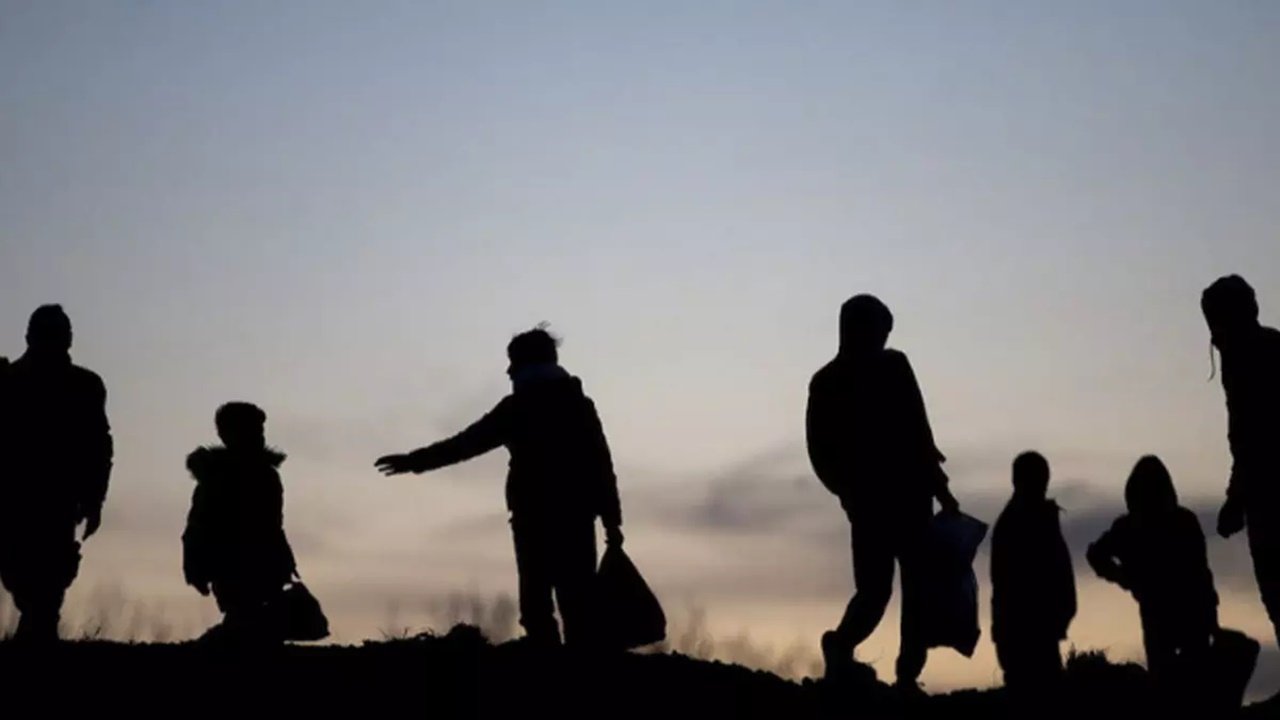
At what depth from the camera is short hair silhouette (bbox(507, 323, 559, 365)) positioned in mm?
12219

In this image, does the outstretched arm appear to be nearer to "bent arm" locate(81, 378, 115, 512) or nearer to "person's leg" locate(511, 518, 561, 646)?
"person's leg" locate(511, 518, 561, 646)

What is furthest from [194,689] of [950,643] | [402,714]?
[950,643]

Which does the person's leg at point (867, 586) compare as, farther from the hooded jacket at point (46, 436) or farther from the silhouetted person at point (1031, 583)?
the hooded jacket at point (46, 436)

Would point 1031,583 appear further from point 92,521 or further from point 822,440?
point 92,521

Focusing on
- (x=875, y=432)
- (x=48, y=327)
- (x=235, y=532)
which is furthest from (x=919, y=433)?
(x=48, y=327)

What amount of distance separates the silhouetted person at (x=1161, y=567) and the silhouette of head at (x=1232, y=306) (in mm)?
1675

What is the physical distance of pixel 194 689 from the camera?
10.3 meters

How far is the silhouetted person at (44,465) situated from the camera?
12406mm

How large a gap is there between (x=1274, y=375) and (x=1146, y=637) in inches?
87.0

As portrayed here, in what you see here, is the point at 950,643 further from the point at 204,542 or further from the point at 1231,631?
the point at 204,542

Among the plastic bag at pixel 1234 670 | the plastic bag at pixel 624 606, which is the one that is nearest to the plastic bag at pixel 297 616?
the plastic bag at pixel 624 606

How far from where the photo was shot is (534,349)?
40.1 feet

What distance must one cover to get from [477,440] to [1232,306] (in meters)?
4.41

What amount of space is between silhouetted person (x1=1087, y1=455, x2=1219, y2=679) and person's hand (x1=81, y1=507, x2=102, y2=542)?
613 centimetres
